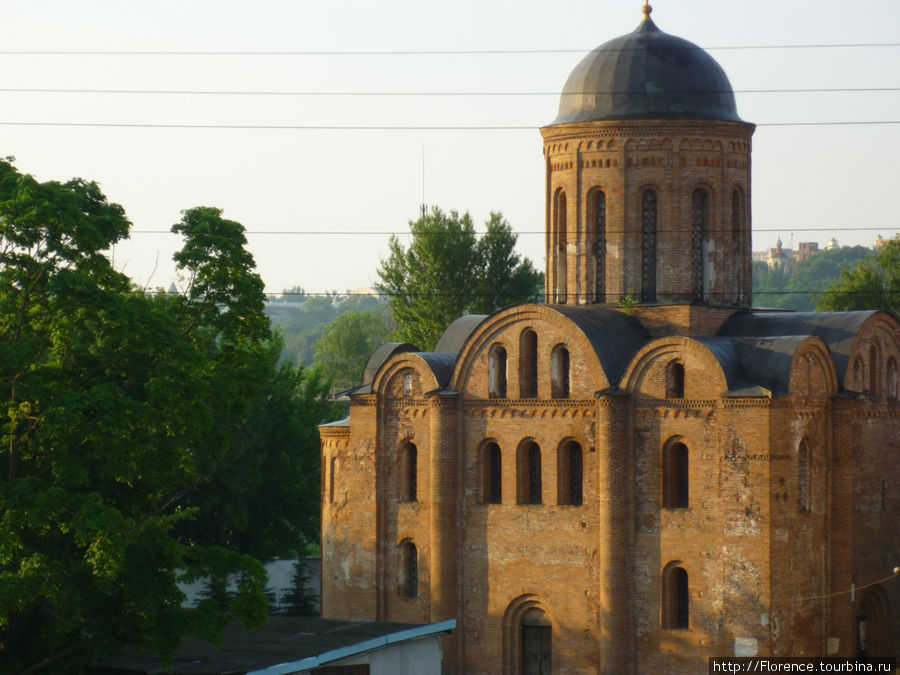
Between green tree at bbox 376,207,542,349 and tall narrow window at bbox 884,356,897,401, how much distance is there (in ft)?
65.9

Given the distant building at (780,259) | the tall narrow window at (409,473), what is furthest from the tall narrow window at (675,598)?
the distant building at (780,259)

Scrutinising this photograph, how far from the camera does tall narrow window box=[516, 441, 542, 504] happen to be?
30.2 m

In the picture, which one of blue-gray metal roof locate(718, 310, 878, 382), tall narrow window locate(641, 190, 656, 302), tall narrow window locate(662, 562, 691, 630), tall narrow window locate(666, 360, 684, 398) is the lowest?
tall narrow window locate(662, 562, 691, 630)

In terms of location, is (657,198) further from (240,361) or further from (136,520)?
(136,520)

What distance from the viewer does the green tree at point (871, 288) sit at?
150 feet

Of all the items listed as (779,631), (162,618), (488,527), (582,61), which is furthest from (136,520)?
(582,61)

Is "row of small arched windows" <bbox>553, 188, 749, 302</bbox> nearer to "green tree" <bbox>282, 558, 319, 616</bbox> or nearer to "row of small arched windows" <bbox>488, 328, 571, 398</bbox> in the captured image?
"row of small arched windows" <bbox>488, 328, 571, 398</bbox>

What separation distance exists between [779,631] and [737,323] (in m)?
6.77

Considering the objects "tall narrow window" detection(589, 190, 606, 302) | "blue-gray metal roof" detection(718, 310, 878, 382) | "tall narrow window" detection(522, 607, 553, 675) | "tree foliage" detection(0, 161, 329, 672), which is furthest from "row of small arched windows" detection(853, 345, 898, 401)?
"tree foliage" detection(0, 161, 329, 672)

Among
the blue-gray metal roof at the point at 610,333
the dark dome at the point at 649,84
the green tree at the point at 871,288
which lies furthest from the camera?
the green tree at the point at 871,288

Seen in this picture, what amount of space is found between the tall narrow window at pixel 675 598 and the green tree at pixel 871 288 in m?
19.3

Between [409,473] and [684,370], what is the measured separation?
6.56m

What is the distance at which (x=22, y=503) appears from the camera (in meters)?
21.6

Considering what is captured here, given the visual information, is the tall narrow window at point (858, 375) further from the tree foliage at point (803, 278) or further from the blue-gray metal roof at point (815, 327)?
the tree foliage at point (803, 278)
